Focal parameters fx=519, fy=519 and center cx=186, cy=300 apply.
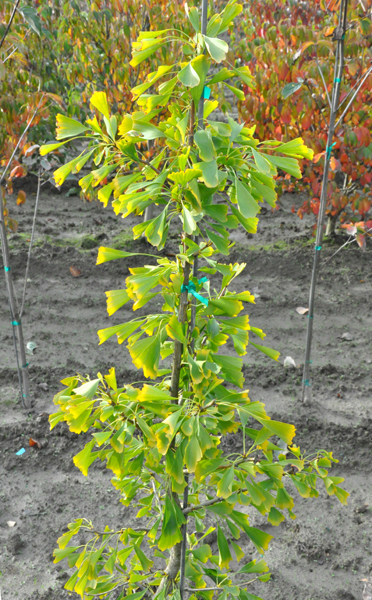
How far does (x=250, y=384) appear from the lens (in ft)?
11.9

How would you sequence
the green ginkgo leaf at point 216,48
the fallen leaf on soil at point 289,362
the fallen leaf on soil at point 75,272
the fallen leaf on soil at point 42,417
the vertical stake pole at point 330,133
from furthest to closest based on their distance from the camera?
the fallen leaf on soil at point 75,272, the fallen leaf on soil at point 289,362, the fallen leaf on soil at point 42,417, the vertical stake pole at point 330,133, the green ginkgo leaf at point 216,48

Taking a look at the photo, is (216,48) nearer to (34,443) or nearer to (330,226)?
(34,443)

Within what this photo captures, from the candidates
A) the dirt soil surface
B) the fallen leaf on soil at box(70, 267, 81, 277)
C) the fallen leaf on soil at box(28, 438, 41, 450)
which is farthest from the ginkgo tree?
the fallen leaf on soil at box(70, 267, 81, 277)

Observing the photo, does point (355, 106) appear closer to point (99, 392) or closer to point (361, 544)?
point (361, 544)

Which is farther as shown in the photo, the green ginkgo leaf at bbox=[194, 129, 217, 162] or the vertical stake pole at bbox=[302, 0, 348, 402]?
the vertical stake pole at bbox=[302, 0, 348, 402]

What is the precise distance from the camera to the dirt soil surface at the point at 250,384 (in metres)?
2.43

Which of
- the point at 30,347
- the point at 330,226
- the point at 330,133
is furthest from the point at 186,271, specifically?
the point at 330,226

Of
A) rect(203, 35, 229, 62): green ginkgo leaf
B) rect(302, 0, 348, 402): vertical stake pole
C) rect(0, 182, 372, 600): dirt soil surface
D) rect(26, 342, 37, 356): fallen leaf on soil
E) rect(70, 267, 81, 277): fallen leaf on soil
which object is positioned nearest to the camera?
rect(203, 35, 229, 62): green ginkgo leaf

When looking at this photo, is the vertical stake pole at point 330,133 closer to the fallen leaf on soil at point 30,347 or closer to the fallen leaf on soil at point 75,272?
the fallen leaf on soil at point 30,347

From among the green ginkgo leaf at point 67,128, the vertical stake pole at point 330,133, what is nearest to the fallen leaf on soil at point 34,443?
the vertical stake pole at point 330,133

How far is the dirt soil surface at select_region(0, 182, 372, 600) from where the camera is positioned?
243 centimetres

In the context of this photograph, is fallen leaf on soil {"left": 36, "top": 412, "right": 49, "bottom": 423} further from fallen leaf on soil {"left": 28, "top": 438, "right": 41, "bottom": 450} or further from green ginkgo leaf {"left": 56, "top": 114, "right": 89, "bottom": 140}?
green ginkgo leaf {"left": 56, "top": 114, "right": 89, "bottom": 140}

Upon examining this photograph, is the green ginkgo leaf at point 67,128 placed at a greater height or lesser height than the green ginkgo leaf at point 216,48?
lesser

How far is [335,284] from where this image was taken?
195 inches
